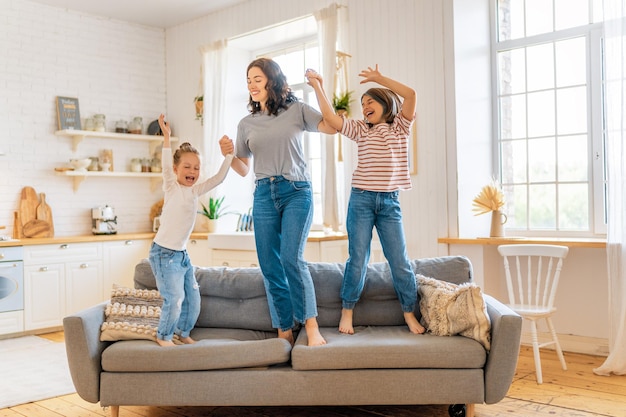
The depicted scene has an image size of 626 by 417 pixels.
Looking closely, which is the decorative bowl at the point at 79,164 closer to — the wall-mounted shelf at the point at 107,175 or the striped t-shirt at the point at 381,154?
the wall-mounted shelf at the point at 107,175

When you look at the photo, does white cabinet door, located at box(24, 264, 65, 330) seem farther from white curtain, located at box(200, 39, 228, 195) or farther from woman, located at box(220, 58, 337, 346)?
woman, located at box(220, 58, 337, 346)

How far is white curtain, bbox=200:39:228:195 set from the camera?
6488 millimetres

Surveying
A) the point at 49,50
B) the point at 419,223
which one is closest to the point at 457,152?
the point at 419,223

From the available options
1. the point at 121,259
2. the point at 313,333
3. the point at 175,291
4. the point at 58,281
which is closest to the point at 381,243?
the point at 313,333

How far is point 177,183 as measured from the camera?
3270 millimetres

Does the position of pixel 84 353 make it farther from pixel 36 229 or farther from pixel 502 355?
pixel 36 229

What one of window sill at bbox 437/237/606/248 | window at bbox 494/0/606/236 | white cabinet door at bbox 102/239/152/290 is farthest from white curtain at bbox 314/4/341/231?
white cabinet door at bbox 102/239/152/290

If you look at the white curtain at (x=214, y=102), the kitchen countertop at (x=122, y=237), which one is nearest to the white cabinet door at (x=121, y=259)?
the kitchen countertop at (x=122, y=237)

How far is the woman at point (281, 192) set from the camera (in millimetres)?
3094

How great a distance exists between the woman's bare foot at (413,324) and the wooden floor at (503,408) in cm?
44

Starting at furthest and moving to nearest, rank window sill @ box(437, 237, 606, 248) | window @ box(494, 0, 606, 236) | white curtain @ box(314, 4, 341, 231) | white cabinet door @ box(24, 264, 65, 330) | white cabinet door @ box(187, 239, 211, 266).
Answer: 1. white cabinet door @ box(187, 239, 211, 266)
2. white cabinet door @ box(24, 264, 65, 330)
3. white curtain @ box(314, 4, 341, 231)
4. window @ box(494, 0, 606, 236)
5. window sill @ box(437, 237, 606, 248)

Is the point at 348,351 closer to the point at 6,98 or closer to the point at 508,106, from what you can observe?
the point at 508,106

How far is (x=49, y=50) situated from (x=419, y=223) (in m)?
4.02

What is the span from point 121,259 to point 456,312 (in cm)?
422
